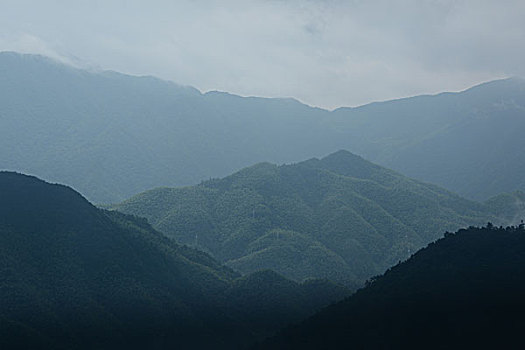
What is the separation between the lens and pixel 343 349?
6269 cm

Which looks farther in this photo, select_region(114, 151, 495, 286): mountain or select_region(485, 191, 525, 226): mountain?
select_region(485, 191, 525, 226): mountain

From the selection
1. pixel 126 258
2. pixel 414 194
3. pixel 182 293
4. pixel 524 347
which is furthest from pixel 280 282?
pixel 414 194

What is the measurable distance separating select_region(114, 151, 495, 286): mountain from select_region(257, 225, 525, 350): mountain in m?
47.5

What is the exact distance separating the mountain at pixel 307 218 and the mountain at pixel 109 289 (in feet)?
94.4

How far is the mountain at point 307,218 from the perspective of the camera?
446ft

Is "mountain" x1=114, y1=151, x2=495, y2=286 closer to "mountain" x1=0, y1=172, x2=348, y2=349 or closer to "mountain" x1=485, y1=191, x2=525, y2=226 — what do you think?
"mountain" x1=485, y1=191, x2=525, y2=226

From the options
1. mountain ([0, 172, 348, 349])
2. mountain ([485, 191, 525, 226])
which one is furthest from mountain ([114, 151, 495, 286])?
mountain ([0, 172, 348, 349])

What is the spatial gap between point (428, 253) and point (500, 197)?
354 ft

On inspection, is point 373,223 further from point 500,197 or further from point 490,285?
point 490,285

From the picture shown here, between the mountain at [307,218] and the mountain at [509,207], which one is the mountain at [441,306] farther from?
the mountain at [509,207]

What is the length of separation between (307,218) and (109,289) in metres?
79.1

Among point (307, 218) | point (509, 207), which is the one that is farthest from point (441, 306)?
point (509, 207)

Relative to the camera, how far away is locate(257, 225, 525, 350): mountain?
5569 cm

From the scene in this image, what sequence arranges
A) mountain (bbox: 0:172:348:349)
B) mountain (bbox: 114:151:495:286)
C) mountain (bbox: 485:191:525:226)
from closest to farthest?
1. mountain (bbox: 0:172:348:349)
2. mountain (bbox: 114:151:495:286)
3. mountain (bbox: 485:191:525:226)
